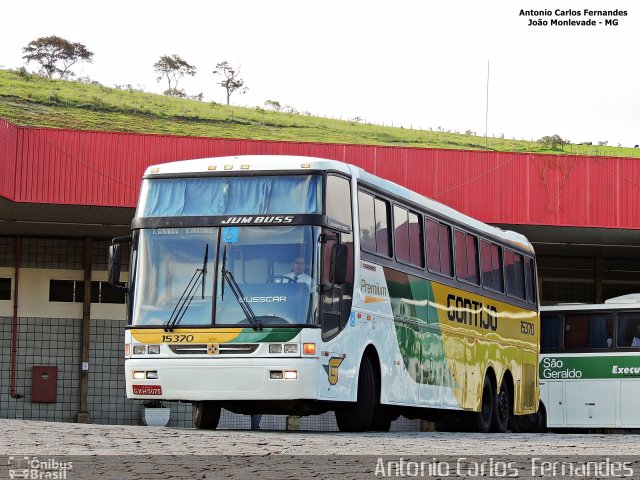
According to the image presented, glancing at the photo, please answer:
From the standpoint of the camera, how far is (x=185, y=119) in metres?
80.6

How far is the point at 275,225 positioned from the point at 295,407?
223 centimetres

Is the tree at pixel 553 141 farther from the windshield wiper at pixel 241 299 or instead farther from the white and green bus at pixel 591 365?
the windshield wiper at pixel 241 299

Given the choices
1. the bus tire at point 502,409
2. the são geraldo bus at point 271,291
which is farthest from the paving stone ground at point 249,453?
the bus tire at point 502,409

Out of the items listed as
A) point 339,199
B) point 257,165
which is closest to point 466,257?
point 339,199

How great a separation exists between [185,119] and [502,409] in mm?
59634

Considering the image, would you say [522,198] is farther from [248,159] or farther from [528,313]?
[248,159]

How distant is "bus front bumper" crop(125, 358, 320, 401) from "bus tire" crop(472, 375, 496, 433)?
6.85 metres

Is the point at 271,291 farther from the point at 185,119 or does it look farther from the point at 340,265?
the point at 185,119

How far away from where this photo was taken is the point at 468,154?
28.6m

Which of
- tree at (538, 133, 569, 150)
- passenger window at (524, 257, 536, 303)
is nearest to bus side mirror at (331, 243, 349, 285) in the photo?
passenger window at (524, 257, 536, 303)

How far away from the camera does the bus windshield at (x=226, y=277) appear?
15.4m

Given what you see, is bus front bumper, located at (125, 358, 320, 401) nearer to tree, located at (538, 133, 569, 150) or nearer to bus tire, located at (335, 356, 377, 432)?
bus tire, located at (335, 356, 377, 432)

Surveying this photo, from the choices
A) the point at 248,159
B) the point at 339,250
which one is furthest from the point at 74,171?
the point at 339,250

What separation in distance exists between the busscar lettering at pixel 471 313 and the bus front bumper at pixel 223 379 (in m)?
5.15
